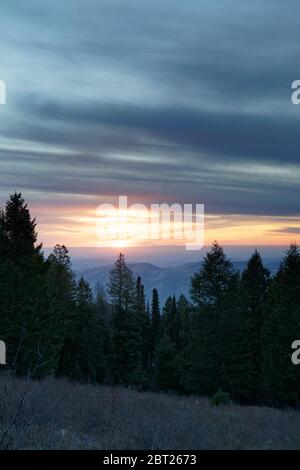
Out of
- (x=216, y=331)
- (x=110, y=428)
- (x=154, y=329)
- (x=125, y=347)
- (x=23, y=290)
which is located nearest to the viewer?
(x=110, y=428)

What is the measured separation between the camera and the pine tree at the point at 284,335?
29.9 meters

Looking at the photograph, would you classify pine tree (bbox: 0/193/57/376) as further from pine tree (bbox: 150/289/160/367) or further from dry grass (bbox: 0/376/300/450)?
pine tree (bbox: 150/289/160/367)

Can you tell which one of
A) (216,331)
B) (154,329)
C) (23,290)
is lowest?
(154,329)

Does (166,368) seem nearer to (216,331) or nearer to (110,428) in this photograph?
(216,331)

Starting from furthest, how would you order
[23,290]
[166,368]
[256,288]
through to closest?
[166,368]
[256,288]
[23,290]

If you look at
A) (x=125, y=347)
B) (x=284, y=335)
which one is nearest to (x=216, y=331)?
(x=284, y=335)

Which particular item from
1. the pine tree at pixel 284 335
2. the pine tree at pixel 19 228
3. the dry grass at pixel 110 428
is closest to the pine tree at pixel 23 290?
the pine tree at pixel 19 228

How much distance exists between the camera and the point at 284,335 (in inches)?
1190

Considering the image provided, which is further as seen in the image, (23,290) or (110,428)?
(23,290)

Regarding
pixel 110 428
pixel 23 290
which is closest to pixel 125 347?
pixel 23 290

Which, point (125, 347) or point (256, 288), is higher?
point (256, 288)

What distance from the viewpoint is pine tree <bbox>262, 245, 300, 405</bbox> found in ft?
98.1

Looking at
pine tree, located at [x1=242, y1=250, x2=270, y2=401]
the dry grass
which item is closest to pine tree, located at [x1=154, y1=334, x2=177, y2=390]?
pine tree, located at [x1=242, y1=250, x2=270, y2=401]

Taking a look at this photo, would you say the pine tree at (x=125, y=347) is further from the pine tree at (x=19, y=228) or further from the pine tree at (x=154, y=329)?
the pine tree at (x=19, y=228)
